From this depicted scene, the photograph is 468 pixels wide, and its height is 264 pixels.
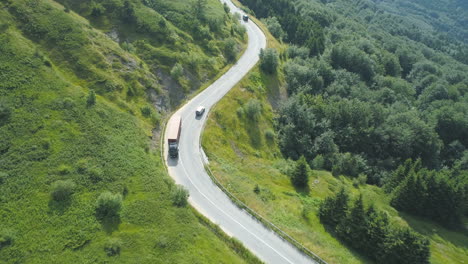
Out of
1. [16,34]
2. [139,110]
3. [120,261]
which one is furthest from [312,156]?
[16,34]

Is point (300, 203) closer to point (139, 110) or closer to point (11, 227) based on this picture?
point (139, 110)

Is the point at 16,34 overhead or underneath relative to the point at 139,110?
overhead

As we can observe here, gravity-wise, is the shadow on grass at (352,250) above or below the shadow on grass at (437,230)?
above

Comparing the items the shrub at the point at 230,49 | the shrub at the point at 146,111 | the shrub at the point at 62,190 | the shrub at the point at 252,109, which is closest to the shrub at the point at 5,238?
the shrub at the point at 62,190

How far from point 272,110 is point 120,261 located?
2502 inches

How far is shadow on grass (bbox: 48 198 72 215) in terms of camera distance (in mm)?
41719

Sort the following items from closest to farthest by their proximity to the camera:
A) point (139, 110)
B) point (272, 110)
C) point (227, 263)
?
1. point (227, 263)
2. point (139, 110)
3. point (272, 110)

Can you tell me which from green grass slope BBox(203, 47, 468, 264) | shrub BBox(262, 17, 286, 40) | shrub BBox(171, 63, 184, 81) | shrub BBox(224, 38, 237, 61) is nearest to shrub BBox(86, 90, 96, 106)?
green grass slope BBox(203, 47, 468, 264)

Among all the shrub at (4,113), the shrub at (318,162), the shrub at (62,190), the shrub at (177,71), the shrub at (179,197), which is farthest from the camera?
the shrub at (177,71)

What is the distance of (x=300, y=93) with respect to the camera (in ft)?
311

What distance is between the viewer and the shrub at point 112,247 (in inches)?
1503

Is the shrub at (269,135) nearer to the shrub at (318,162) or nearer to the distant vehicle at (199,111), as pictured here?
the shrub at (318,162)

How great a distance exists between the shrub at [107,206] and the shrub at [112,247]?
13.9ft

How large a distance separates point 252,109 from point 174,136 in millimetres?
25738
